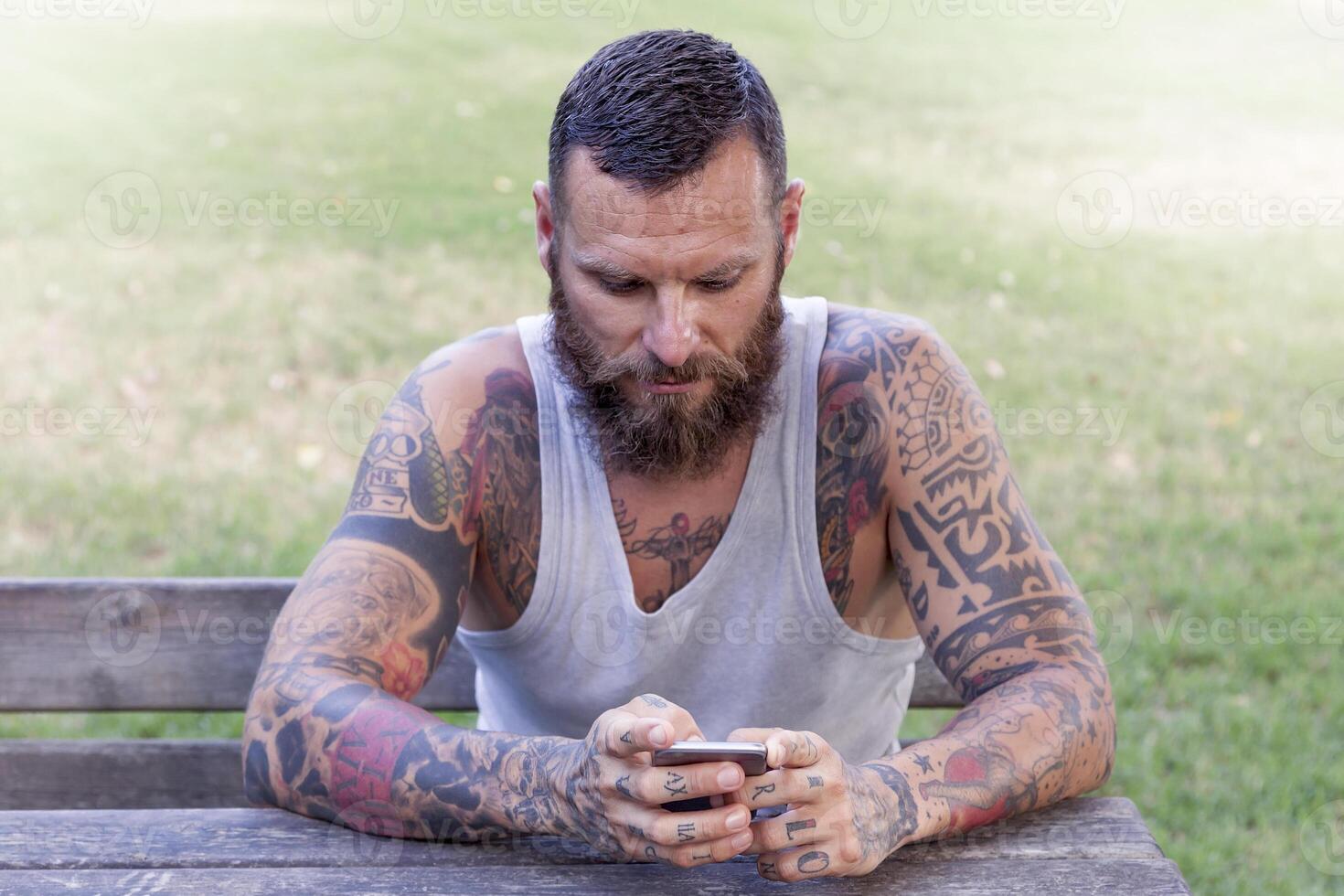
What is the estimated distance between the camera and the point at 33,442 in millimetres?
5465

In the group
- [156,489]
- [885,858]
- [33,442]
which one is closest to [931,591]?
[885,858]

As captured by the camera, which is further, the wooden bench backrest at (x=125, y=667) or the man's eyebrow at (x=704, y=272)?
A: the wooden bench backrest at (x=125, y=667)

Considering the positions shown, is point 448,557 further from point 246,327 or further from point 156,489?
point 246,327

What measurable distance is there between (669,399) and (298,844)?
97cm
